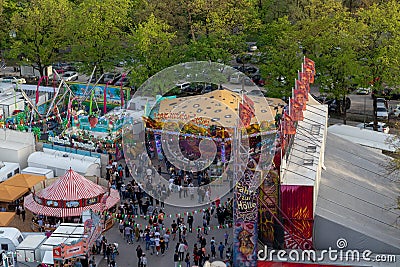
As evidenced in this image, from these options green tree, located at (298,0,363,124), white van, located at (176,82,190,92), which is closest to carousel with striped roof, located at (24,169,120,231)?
white van, located at (176,82,190,92)

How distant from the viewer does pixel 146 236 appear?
29.0 metres

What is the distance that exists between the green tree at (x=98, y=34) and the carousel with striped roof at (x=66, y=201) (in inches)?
833

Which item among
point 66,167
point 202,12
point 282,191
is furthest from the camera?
point 202,12

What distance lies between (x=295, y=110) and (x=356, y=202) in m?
4.50

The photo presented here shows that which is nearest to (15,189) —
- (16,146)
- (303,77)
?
(16,146)

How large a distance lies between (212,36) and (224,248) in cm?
2351

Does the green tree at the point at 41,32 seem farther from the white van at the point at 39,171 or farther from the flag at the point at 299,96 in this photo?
the flag at the point at 299,96

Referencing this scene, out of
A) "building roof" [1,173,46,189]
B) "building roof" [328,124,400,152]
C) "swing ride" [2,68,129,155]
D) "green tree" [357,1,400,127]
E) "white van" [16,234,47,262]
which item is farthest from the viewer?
"green tree" [357,1,400,127]

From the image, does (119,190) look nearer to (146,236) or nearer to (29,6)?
(146,236)

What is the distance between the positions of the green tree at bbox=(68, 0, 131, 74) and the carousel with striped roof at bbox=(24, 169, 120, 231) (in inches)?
833

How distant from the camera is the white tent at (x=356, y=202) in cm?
2597

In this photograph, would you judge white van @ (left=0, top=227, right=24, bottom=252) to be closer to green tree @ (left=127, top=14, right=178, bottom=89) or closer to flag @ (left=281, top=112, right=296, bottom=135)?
flag @ (left=281, top=112, right=296, bottom=135)

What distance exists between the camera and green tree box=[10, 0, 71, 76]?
5306 centimetres

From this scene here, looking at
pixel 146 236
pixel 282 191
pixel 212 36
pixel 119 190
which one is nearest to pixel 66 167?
pixel 119 190
